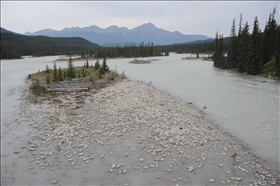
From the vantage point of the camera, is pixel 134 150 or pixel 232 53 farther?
pixel 232 53

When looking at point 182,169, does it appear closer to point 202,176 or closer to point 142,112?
point 202,176

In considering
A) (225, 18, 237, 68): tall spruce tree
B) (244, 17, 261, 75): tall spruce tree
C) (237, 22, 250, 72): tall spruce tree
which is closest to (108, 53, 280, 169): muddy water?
(244, 17, 261, 75): tall spruce tree

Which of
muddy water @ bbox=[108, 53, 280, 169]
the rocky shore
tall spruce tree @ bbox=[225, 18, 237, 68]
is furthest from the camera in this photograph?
tall spruce tree @ bbox=[225, 18, 237, 68]

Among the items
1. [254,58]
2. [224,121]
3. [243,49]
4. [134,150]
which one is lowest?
[134,150]

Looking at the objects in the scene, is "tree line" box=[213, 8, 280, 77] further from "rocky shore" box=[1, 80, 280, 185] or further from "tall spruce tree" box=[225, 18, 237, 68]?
"rocky shore" box=[1, 80, 280, 185]

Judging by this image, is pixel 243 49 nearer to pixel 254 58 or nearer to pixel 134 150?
pixel 254 58

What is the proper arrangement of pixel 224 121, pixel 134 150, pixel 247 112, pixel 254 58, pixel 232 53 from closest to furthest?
pixel 134 150 → pixel 224 121 → pixel 247 112 → pixel 254 58 → pixel 232 53

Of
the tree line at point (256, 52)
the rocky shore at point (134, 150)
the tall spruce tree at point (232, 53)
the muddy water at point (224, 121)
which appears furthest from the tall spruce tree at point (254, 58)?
the rocky shore at point (134, 150)

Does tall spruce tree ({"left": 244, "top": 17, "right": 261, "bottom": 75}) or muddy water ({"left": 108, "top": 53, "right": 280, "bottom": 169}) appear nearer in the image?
muddy water ({"left": 108, "top": 53, "right": 280, "bottom": 169})

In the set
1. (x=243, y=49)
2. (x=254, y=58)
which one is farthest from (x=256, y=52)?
(x=243, y=49)

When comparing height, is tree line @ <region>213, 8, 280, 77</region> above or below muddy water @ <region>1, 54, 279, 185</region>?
above

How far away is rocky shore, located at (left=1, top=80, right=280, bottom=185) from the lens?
8406mm

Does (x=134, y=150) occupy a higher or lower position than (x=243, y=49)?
lower

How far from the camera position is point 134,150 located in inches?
418
